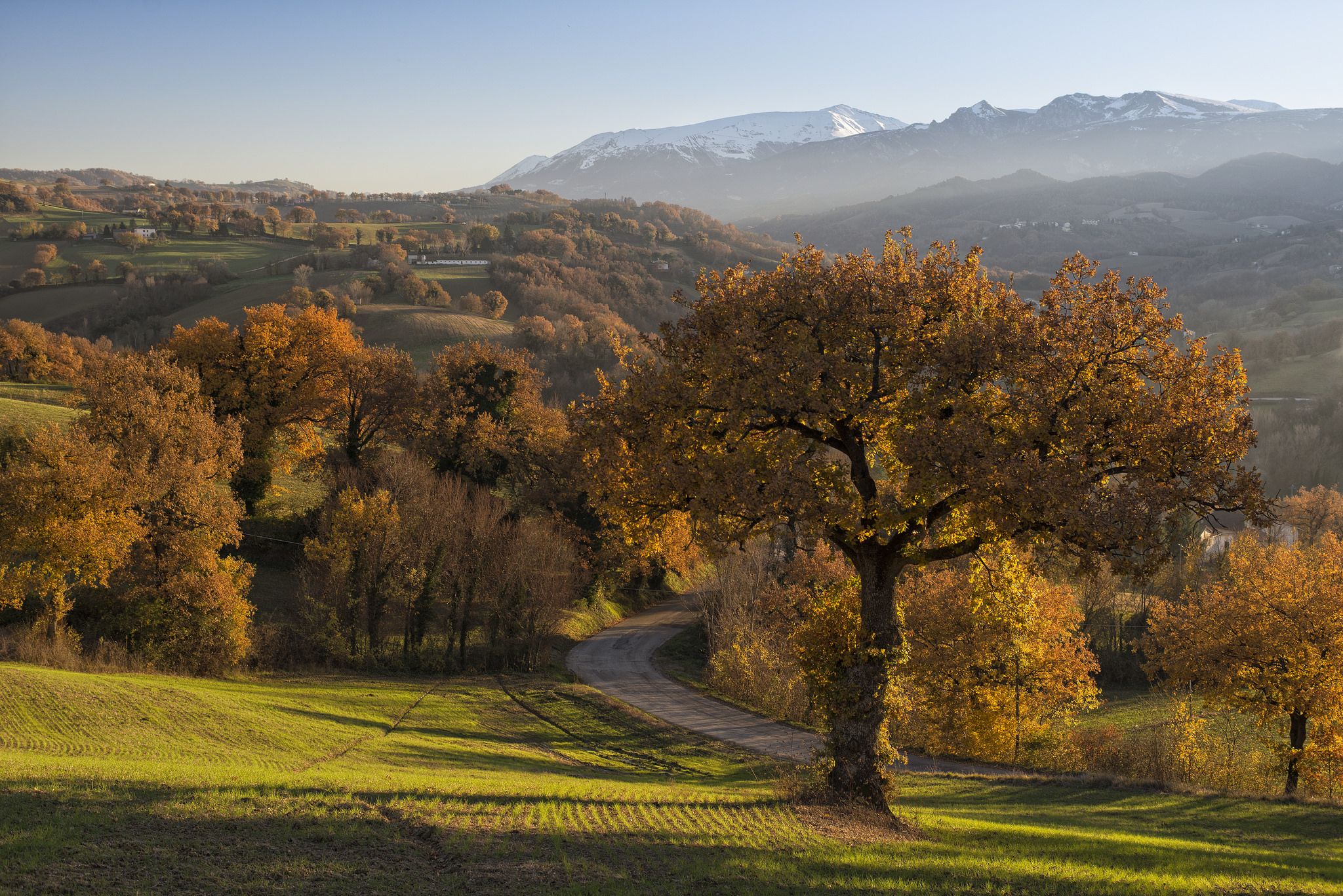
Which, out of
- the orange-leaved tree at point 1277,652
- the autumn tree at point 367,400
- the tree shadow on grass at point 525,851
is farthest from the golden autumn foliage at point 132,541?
the orange-leaved tree at point 1277,652

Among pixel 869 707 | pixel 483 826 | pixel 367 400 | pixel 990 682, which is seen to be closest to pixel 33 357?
pixel 367 400

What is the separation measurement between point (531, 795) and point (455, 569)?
31.5 metres

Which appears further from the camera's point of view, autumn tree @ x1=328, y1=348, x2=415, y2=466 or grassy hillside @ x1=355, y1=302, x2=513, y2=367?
grassy hillside @ x1=355, y1=302, x2=513, y2=367

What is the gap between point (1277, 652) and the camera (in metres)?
28.9

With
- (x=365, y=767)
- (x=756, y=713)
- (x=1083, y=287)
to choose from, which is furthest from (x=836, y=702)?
(x=756, y=713)

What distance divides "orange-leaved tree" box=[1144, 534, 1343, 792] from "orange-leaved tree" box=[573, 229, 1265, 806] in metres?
18.5

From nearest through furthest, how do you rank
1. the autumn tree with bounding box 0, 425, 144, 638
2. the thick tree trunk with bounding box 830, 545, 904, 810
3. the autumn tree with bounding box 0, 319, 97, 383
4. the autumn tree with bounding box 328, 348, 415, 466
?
the thick tree trunk with bounding box 830, 545, 904, 810 → the autumn tree with bounding box 0, 425, 144, 638 → the autumn tree with bounding box 328, 348, 415, 466 → the autumn tree with bounding box 0, 319, 97, 383

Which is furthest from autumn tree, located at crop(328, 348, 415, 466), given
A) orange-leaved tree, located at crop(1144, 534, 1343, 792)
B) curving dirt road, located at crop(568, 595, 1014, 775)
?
orange-leaved tree, located at crop(1144, 534, 1343, 792)

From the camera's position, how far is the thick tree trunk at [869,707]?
17.3m

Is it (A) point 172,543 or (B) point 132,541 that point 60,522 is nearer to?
(B) point 132,541

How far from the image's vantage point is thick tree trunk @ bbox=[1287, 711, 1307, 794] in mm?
28750

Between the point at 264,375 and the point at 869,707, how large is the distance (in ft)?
176

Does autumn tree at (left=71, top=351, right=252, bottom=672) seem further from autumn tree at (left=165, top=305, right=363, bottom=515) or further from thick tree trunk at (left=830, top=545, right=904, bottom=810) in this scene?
thick tree trunk at (left=830, top=545, right=904, bottom=810)

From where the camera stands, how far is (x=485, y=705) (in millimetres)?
37969
